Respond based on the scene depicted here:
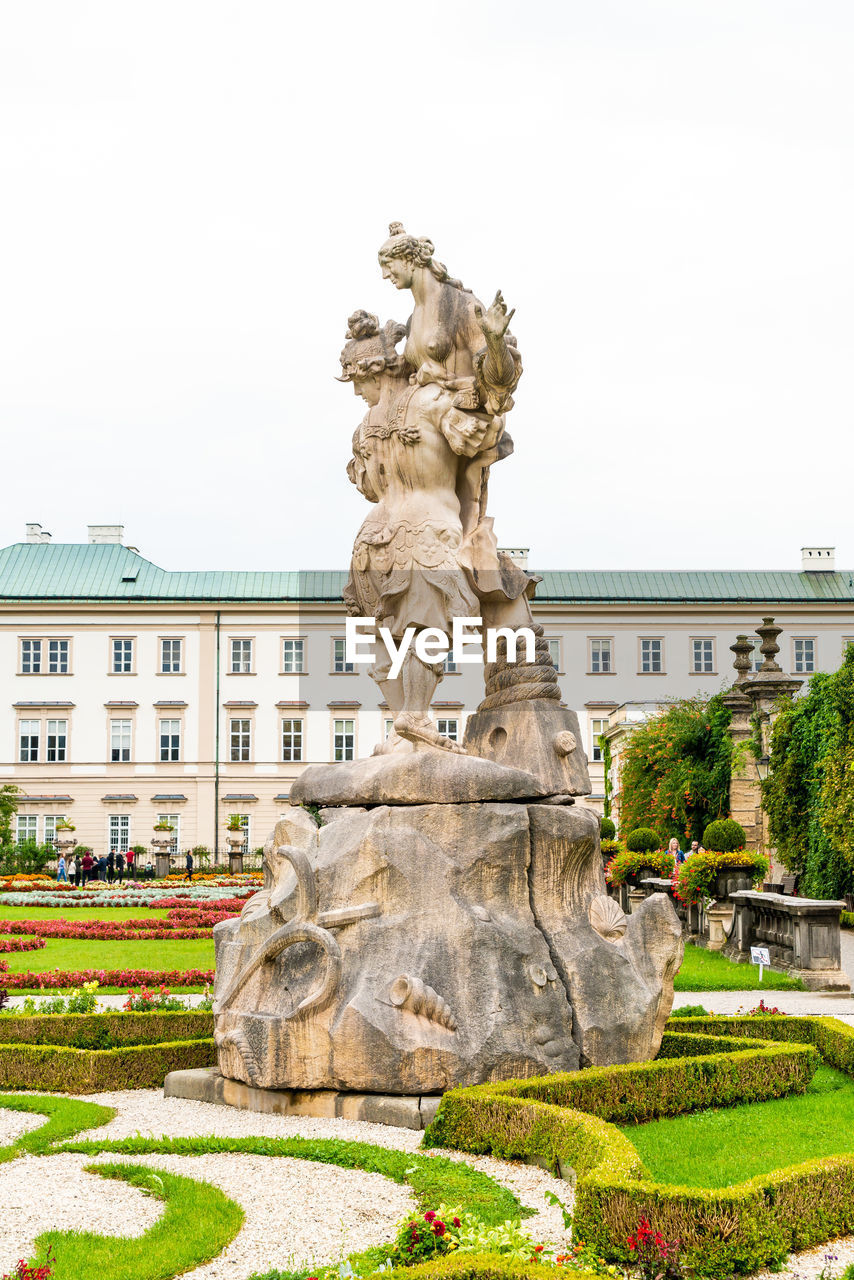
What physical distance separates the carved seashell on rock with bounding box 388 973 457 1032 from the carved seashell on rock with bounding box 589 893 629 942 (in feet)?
3.77

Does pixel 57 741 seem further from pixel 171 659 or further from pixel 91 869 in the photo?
pixel 91 869

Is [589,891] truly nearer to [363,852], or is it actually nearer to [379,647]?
[363,852]

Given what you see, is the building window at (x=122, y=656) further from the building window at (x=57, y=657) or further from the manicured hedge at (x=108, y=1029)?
the manicured hedge at (x=108, y=1029)

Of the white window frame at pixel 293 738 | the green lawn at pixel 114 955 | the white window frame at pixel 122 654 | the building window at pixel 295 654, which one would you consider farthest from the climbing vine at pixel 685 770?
the white window frame at pixel 122 654

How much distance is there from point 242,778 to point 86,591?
9.47m

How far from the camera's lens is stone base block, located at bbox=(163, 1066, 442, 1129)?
228 inches

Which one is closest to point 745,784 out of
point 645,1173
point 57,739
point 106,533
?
point 645,1173

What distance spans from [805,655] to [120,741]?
26675 mm

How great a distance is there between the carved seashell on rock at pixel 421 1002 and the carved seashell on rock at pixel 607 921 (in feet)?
3.77

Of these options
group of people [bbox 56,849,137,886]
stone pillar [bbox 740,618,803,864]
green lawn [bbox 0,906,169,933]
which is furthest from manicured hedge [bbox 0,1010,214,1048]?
group of people [bbox 56,849,137,886]

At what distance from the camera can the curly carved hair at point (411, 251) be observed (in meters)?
7.71

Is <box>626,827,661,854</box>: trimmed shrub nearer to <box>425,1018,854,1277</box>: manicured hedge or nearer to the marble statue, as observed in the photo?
the marble statue

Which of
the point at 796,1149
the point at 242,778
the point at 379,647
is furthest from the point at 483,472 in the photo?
the point at 242,778

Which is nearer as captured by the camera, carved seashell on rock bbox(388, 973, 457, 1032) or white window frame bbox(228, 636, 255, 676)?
carved seashell on rock bbox(388, 973, 457, 1032)
